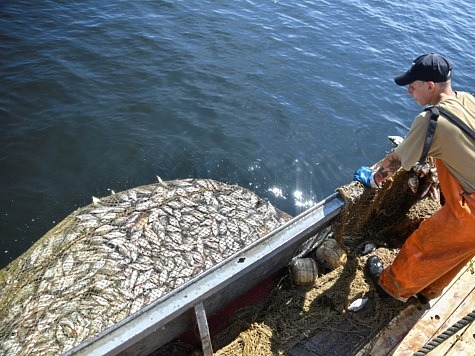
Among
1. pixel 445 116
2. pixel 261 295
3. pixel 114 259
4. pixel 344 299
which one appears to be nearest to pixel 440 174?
pixel 445 116

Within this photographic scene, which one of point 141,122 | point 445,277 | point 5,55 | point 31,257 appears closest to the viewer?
point 445,277

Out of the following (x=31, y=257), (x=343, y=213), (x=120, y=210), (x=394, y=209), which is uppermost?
(x=343, y=213)

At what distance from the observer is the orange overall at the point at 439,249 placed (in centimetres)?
365

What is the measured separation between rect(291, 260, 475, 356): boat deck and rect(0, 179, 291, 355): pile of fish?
199 centimetres

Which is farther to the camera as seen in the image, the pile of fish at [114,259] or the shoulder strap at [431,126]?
the pile of fish at [114,259]

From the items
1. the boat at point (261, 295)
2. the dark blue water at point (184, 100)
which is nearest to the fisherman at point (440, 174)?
the boat at point (261, 295)

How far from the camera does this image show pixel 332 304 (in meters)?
4.46

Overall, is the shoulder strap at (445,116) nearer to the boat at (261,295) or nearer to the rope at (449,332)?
the boat at (261,295)

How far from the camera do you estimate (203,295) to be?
11.4 feet

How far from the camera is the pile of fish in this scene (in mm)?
4309

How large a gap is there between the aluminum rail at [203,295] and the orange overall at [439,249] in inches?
35.7

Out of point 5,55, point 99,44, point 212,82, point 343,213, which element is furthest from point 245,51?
point 343,213

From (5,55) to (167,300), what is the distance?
358 inches

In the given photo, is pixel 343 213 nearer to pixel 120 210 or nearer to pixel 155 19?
pixel 120 210
